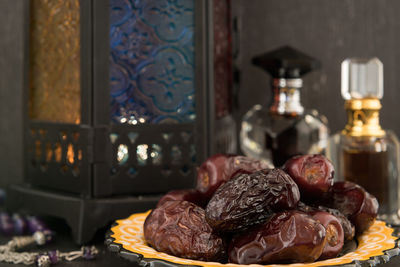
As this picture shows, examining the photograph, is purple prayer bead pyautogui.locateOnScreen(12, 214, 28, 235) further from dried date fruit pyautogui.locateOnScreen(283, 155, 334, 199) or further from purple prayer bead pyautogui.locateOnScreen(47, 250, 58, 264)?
dried date fruit pyautogui.locateOnScreen(283, 155, 334, 199)

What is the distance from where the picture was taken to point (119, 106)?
0.82 metres

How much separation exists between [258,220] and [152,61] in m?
0.37

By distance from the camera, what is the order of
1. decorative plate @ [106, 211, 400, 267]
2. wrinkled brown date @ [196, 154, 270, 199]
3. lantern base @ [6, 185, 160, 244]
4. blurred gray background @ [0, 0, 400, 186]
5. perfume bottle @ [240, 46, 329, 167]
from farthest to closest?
blurred gray background @ [0, 0, 400, 186], perfume bottle @ [240, 46, 329, 167], lantern base @ [6, 185, 160, 244], wrinkled brown date @ [196, 154, 270, 199], decorative plate @ [106, 211, 400, 267]

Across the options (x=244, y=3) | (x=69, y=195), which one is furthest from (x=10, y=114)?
(x=244, y=3)

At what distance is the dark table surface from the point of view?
695 mm

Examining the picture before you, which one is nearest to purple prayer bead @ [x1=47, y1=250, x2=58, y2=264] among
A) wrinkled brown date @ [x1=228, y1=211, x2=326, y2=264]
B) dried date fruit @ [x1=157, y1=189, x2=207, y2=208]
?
dried date fruit @ [x1=157, y1=189, x2=207, y2=208]

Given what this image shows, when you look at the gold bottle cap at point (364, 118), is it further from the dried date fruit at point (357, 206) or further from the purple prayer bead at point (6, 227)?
the purple prayer bead at point (6, 227)

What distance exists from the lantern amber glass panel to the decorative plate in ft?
0.80

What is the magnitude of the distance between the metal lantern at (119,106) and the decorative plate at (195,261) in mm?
139

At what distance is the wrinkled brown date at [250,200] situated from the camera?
1.78 ft

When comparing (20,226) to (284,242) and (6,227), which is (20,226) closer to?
(6,227)

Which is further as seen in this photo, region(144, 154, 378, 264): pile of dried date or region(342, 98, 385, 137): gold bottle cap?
region(342, 98, 385, 137): gold bottle cap

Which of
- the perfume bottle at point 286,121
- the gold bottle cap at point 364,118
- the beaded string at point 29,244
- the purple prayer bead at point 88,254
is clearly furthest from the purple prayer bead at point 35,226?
the gold bottle cap at point 364,118

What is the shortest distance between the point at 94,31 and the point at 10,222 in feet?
1.04
